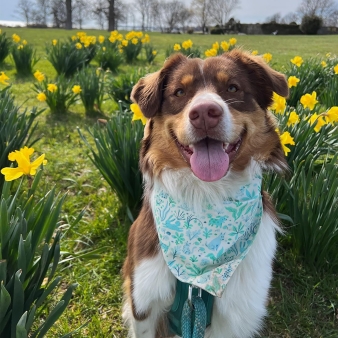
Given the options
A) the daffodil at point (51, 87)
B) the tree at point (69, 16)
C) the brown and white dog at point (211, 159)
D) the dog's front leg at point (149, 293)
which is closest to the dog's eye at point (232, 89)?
the brown and white dog at point (211, 159)

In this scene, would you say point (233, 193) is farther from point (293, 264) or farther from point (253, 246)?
point (293, 264)

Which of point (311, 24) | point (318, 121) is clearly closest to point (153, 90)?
point (318, 121)

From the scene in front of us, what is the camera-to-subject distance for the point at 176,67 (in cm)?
212

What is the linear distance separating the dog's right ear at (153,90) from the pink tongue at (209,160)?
0.40 metres

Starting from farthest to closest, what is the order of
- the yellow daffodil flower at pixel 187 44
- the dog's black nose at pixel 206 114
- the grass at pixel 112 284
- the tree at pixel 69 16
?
the tree at pixel 69 16 → the yellow daffodil flower at pixel 187 44 → the grass at pixel 112 284 → the dog's black nose at pixel 206 114

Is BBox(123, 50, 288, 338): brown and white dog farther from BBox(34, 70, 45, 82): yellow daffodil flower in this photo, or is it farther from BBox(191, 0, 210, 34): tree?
BBox(191, 0, 210, 34): tree

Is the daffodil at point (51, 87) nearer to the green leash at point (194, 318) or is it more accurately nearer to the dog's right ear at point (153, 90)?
the dog's right ear at point (153, 90)

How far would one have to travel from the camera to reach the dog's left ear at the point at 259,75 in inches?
79.8

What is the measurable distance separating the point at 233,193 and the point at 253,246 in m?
0.32

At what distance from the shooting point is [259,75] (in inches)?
81.6

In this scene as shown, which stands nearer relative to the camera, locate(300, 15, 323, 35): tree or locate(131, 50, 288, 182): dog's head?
locate(131, 50, 288, 182): dog's head

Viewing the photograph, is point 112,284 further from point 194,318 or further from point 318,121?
point 318,121

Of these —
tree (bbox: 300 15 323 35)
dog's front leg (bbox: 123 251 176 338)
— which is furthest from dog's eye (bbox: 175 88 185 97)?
tree (bbox: 300 15 323 35)

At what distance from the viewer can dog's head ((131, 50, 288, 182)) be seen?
1709mm
